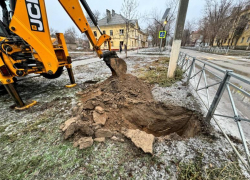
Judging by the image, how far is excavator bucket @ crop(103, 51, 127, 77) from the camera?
14.2 feet

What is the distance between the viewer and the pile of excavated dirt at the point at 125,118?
81.8 inches

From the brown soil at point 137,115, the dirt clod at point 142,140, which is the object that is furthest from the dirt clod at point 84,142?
the dirt clod at point 142,140

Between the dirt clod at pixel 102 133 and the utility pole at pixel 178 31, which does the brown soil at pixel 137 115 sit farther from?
the utility pole at pixel 178 31

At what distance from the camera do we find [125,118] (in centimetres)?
285

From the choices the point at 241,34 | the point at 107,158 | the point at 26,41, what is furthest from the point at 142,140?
the point at 241,34

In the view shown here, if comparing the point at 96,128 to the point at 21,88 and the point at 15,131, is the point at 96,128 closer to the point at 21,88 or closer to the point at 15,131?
the point at 15,131

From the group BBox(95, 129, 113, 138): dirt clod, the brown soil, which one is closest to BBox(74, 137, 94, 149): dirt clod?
BBox(95, 129, 113, 138): dirt clod

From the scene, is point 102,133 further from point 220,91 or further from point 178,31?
point 178,31

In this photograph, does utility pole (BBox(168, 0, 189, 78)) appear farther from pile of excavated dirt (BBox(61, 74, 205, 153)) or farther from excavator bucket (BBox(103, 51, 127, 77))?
excavator bucket (BBox(103, 51, 127, 77))

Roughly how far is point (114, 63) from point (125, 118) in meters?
2.44

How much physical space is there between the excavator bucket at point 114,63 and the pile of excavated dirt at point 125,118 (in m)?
0.93

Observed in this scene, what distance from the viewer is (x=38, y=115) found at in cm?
284

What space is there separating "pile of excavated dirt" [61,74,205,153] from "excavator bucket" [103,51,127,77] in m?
0.93

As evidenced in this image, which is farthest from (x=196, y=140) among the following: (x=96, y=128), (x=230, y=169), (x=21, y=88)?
(x=21, y=88)
